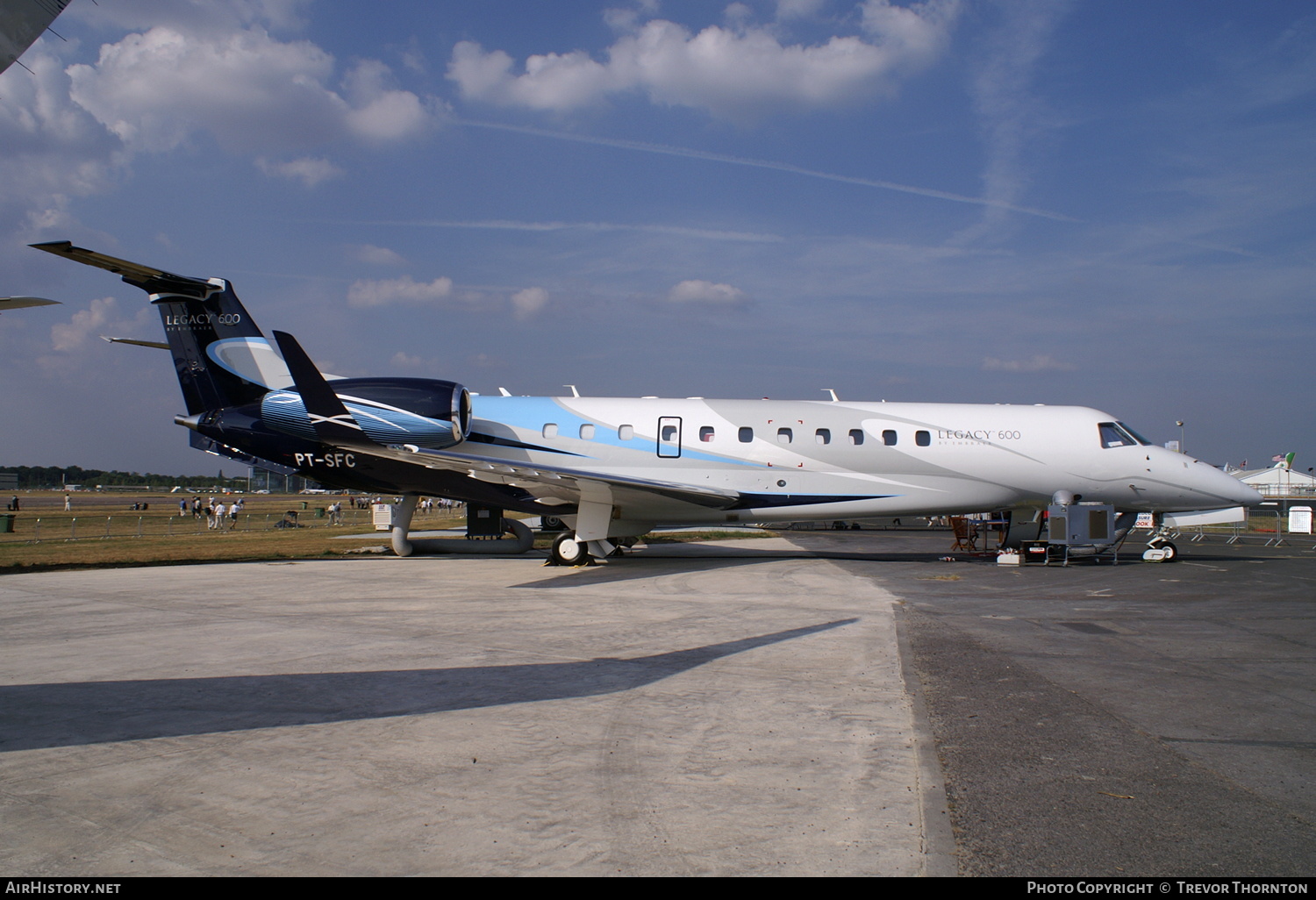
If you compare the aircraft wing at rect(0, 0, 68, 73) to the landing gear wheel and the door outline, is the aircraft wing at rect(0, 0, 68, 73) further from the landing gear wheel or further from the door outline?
the door outline

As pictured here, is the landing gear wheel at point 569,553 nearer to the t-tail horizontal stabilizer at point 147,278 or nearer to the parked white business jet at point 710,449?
the parked white business jet at point 710,449

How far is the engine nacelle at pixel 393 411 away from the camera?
15672 millimetres

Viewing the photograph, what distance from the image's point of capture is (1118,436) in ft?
54.4

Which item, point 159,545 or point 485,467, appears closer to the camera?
point 485,467

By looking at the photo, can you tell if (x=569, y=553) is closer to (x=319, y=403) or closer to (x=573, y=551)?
(x=573, y=551)

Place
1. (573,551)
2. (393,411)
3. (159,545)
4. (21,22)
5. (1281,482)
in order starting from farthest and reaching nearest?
1. (1281,482)
2. (159,545)
3. (393,411)
4. (573,551)
5. (21,22)

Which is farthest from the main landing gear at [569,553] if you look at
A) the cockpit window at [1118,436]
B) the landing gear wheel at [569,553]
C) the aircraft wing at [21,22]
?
the aircraft wing at [21,22]

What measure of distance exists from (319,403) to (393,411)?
1.92 m

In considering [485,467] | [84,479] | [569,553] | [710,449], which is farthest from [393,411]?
[84,479]

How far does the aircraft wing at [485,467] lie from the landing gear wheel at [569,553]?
0.87 meters

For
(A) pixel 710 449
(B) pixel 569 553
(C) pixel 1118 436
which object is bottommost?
(B) pixel 569 553

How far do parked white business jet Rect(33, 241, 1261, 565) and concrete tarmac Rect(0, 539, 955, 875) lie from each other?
677 centimetres

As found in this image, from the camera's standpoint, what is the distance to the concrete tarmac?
3293 mm
